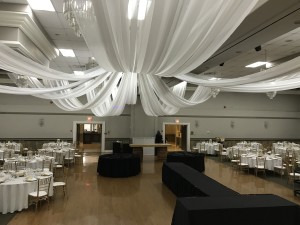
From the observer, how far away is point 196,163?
11.7m

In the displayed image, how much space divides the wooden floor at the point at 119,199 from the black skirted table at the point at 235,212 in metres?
1.73

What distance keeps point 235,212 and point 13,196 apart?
199 inches

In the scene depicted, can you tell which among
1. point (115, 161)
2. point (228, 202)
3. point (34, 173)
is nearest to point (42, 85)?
point (34, 173)

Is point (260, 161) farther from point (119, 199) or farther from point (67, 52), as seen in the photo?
point (67, 52)

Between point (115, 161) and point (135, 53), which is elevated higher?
point (135, 53)

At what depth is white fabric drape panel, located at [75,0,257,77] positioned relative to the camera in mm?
2229

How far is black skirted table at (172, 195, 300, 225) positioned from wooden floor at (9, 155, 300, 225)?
5.69 ft

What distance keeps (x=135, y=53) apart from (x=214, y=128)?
15728mm

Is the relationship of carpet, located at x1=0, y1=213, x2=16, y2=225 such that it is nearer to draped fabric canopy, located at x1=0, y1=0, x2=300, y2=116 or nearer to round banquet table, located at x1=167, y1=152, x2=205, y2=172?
draped fabric canopy, located at x1=0, y1=0, x2=300, y2=116

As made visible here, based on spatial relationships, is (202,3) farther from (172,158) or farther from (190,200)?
(172,158)

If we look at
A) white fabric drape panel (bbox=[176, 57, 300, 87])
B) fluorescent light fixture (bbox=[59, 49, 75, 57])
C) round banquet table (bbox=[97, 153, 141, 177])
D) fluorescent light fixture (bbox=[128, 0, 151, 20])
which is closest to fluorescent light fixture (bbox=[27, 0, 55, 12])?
white fabric drape panel (bbox=[176, 57, 300, 87])

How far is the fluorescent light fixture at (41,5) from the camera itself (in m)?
4.92

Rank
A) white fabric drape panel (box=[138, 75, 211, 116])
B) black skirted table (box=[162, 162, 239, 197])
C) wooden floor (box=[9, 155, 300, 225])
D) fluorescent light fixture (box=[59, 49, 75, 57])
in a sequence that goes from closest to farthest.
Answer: white fabric drape panel (box=[138, 75, 211, 116]) → black skirted table (box=[162, 162, 239, 197]) → wooden floor (box=[9, 155, 300, 225]) → fluorescent light fixture (box=[59, 49, 75, 57])

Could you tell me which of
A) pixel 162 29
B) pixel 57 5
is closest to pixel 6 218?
pixel 57 5
